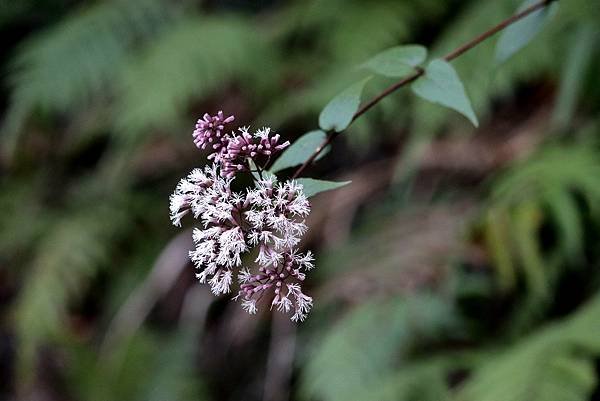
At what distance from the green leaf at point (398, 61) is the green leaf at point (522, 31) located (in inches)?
3.6

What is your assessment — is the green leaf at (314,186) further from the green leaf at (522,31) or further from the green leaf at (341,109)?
the green leaf at (522,31)

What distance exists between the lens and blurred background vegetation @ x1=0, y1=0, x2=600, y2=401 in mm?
1553

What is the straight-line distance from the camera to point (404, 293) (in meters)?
1.69

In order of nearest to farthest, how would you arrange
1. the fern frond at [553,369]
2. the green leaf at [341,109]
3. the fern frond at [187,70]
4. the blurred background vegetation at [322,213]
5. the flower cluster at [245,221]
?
the flower cluster at [245,221] < the green leaf at [341,109] < the fern frond at [553,369] < the blurred background vegetation at [322,213] < the fern frond at [187,70]

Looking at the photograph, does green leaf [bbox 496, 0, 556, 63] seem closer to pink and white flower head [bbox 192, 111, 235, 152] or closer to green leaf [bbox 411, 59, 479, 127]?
green leaf [bbox 411, 59, 479, 127]

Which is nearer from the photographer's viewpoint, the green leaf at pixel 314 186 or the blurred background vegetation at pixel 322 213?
the green leaf at pixel 314 186

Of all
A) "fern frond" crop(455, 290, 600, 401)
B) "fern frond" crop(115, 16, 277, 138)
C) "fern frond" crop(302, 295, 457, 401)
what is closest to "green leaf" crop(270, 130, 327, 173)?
"fern frond" crop(455, 290, 600, 401)

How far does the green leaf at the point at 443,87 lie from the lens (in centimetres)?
A: 71

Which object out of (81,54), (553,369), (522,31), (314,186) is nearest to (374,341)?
(553,369)

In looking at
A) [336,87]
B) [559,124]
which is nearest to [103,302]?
[336,87]

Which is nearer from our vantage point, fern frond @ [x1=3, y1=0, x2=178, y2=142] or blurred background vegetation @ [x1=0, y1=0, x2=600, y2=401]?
blurred background vegetation @ [x1=0, y1=0, x2=600, y2=401]

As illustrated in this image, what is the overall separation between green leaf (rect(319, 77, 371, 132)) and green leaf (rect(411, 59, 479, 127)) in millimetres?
74

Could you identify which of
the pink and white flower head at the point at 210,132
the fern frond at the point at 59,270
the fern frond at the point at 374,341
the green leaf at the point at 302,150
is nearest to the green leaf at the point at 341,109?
the green leaf at the point at 302,150

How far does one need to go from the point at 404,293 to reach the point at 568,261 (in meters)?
0.35
